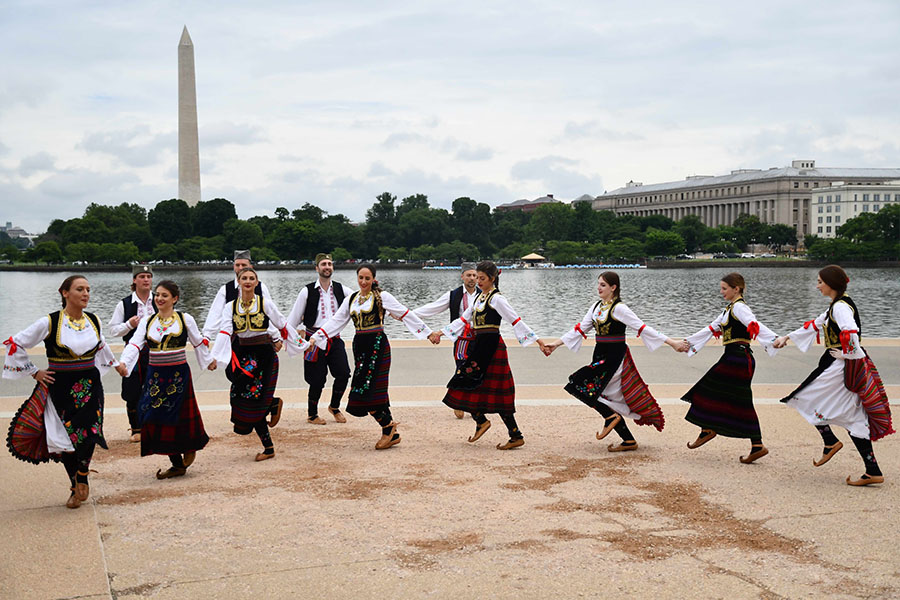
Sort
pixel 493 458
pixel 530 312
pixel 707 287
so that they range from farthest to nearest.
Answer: pixel 707 287
pixel 530 312
pixel 493 458

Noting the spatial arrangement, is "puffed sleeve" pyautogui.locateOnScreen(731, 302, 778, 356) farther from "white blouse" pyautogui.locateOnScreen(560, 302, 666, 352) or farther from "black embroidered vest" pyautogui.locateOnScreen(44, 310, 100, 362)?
"black embroidered vest" pyautogui.locateOnScreen(44, 310, 100, 362)

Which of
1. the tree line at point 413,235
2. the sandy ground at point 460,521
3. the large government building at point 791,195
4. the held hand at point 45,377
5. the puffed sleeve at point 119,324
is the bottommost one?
the sandy ground at point 460,521

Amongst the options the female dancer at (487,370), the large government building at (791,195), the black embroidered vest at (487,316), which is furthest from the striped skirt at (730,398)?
the large government building at (791,195)

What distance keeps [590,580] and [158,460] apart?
15.5ft

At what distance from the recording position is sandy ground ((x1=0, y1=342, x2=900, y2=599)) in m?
5.20

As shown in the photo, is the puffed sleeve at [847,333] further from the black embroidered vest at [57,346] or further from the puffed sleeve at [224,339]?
the black embroidered vest at [57,346]

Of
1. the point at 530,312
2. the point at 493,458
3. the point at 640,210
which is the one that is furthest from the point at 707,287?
the point at 640,210

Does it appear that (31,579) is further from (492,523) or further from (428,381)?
(428,381)

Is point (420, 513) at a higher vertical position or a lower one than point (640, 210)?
lower

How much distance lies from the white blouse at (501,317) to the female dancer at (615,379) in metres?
0.58

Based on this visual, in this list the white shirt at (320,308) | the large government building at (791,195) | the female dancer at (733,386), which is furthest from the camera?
the large government building at (791,195)

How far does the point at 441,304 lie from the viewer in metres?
10.2

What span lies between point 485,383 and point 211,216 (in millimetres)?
116235

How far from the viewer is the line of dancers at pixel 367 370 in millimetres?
6852
